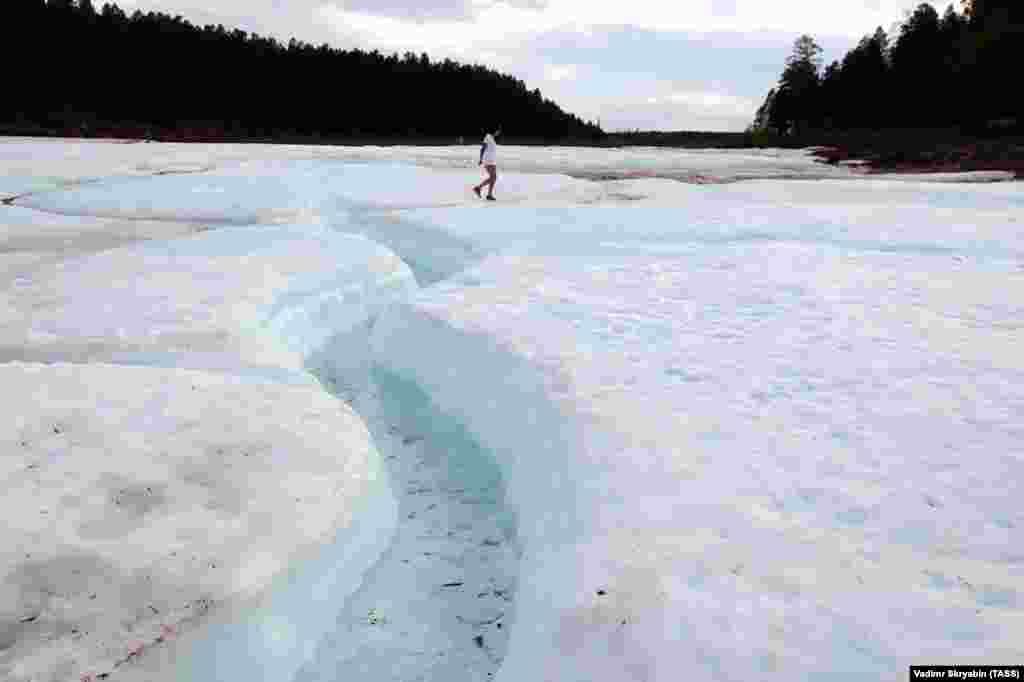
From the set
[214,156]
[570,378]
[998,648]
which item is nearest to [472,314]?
[570,378]

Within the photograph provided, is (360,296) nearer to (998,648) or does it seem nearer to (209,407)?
(209,407)

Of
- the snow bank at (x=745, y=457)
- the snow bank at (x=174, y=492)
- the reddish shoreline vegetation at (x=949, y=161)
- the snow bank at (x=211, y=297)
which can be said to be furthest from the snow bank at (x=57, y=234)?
the reddish shoreline vegetation at (x=949, y=161)

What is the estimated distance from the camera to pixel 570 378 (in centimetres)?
460

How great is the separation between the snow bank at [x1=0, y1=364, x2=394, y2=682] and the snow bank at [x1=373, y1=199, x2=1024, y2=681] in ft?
3.40

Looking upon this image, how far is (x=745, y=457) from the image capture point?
11.7 feet

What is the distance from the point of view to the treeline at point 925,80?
47656 mm

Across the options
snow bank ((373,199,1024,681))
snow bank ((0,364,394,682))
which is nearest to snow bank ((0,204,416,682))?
snow bank ((0,364,394,682))

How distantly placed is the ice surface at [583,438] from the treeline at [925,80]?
154ft

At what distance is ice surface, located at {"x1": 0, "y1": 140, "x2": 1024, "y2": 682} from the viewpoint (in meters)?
2.53

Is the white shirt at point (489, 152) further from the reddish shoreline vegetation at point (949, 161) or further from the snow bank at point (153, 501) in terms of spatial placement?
the reddish shoreline vegetation at point (949, 161)

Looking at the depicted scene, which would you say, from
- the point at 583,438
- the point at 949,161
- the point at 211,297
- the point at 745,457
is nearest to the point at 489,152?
the point at 211,297

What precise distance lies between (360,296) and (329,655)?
203 inches

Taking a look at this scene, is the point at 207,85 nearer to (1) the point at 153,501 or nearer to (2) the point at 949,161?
(2) the point at 949,161

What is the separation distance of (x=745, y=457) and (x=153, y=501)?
9.62 ft
